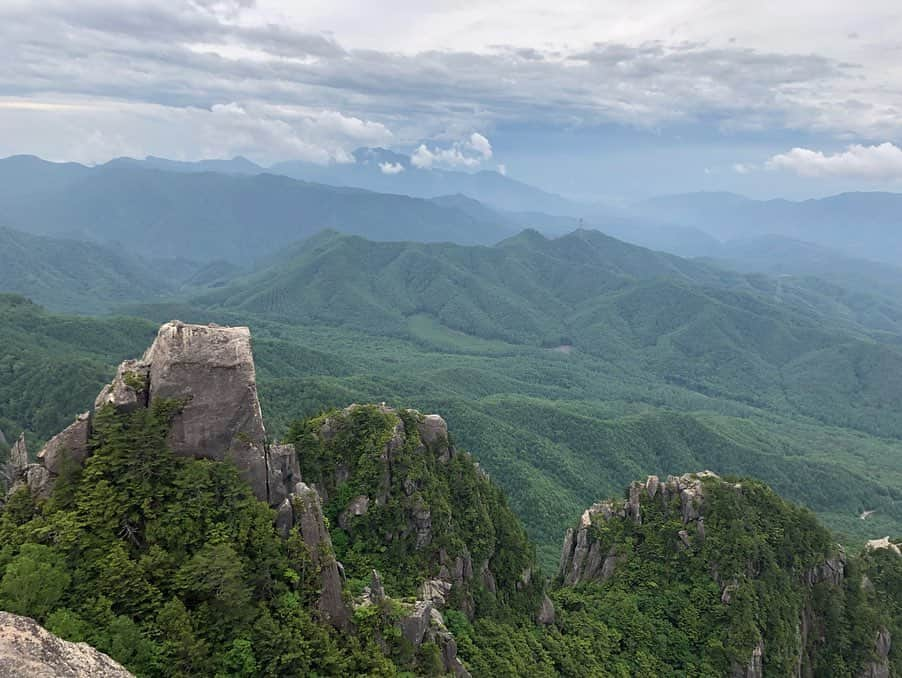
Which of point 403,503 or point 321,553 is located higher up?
point 321,553

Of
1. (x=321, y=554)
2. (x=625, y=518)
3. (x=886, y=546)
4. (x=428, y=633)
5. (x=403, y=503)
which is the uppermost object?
(x=321, y=554)

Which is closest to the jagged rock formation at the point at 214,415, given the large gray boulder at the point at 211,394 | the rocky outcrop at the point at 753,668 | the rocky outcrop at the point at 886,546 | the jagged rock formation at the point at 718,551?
the large gray boulder at the point at 211,394

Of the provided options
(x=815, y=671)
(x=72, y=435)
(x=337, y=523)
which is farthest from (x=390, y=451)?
(x=815, y=671)

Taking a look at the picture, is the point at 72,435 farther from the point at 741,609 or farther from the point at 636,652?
the point at 741,609

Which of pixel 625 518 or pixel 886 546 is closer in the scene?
pixel 625 518

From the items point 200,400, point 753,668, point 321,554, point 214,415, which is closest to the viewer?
point 200,400

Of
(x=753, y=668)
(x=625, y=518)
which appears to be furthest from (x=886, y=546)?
(x=625, y=518)

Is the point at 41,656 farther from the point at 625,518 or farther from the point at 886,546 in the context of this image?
the point at 886,546

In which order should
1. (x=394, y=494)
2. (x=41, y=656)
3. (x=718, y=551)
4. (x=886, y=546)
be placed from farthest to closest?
(x=886, y=546), (x=718, y=551), (x=394, y=494), (x=41, y=656)
